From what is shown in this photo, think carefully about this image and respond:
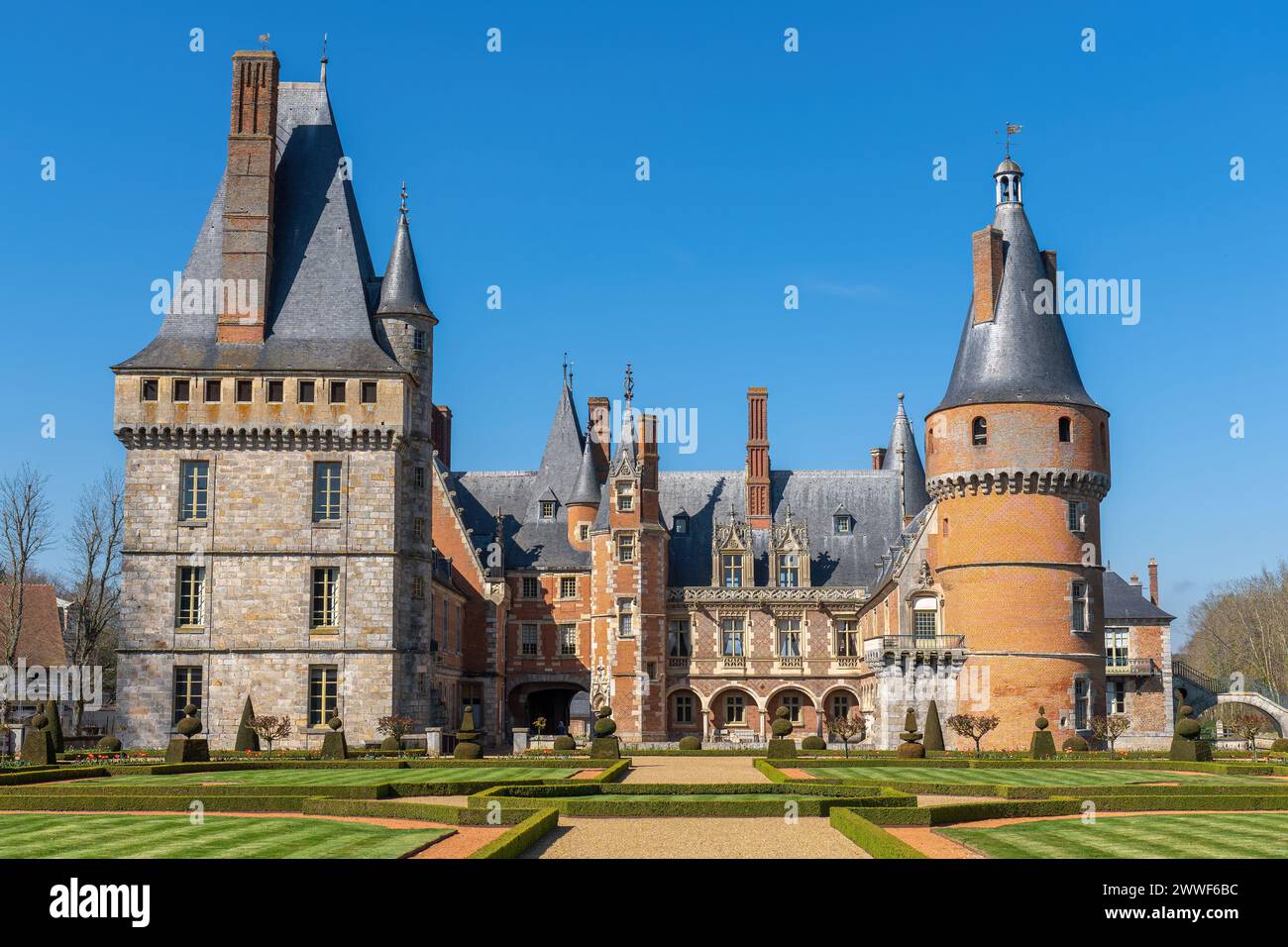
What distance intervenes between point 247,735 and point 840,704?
1148 inches

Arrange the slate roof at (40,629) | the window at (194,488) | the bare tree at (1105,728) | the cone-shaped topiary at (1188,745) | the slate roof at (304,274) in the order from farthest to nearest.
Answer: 1. the slate roof at (40,629)
2. the bare tree at (1105,728)
3. the slate roof at (304,274)
4. the window at (194,488)
5. the cone-shaped topiary at (1188,745)

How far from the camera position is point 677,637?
60219 millimetres

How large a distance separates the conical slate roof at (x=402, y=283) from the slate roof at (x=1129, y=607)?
31.3m

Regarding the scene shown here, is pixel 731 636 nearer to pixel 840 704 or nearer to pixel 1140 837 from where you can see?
pixel 840 704

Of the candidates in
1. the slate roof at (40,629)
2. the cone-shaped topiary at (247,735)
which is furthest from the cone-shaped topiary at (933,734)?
the slate roof at (40,629)

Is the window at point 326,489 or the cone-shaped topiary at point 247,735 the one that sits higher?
the window at point 326,489

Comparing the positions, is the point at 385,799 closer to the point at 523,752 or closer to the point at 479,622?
the point at 523,752

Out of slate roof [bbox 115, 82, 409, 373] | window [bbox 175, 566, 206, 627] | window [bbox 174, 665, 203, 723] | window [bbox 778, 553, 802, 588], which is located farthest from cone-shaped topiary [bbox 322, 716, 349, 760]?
window [bbox 778, 553, 802, 588]

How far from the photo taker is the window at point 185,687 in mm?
42094

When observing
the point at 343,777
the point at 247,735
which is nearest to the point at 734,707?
the point at 247,735

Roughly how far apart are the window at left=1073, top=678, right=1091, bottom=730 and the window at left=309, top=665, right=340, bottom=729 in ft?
79.8

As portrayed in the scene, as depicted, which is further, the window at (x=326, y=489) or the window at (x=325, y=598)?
the window at (x=326, y=489)

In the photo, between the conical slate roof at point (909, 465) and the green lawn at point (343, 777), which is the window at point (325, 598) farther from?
the conical slate roof at point (909, 465)

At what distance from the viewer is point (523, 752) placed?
43.5m
